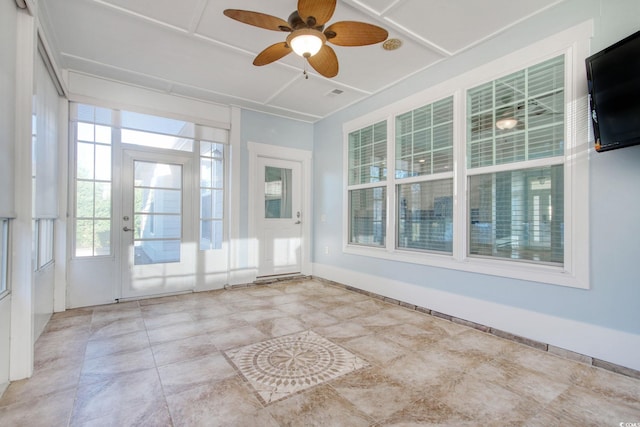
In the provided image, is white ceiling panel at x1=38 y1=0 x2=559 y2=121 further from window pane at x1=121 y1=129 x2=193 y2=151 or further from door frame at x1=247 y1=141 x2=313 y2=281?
door frame at x1=247 y1=141 x2=313 y2=281

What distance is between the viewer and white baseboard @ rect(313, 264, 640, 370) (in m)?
2.16

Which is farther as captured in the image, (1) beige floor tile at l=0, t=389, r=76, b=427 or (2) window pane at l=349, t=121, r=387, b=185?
(2) window pane at l=349, t=121, r=387, b=185

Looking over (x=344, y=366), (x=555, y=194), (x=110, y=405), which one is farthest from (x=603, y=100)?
(x=110, y=405)

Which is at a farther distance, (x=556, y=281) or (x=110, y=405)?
(x=556, y=281)

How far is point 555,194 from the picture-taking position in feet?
8.45

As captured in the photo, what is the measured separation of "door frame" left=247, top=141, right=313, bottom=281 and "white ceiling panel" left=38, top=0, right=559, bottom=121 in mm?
980

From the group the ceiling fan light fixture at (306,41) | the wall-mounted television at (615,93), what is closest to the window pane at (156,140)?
the ceiling fan light fixture at (306,41)

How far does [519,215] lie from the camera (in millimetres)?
2807

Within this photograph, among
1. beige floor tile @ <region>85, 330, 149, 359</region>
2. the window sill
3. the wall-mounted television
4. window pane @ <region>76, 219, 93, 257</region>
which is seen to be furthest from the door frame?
the wall-mounted television

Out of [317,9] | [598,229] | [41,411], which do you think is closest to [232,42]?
[317,9]

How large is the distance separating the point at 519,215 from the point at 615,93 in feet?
3.73

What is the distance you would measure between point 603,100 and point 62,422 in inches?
151

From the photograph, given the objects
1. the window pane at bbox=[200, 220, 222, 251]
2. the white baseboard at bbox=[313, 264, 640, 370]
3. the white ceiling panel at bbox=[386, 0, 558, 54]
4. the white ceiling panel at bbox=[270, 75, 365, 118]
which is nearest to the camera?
the white baseboard at bbox=[313, 264, 640, 370]

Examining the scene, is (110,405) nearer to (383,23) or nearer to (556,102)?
(383,23)
